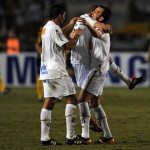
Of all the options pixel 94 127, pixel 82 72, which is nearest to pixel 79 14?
pixel 94 127

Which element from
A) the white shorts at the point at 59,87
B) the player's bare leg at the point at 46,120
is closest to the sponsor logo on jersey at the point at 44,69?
the white shorts at the point at 59,87

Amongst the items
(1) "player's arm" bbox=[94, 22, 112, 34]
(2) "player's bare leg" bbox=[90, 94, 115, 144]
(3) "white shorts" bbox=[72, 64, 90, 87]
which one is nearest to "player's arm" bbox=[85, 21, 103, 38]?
(1) "player's arm" bbox=[94, 22, 112, 34]

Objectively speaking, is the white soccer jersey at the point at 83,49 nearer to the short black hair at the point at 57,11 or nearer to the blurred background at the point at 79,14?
the short black hair at the point at 57,11

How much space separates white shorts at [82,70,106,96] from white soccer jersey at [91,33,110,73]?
0.10 meters

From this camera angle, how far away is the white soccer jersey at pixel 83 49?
11.2 metres

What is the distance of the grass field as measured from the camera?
1126 cm

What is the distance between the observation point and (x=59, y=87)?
11094mm

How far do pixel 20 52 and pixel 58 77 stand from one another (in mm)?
16932

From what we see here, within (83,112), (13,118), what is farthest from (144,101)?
(83,112)

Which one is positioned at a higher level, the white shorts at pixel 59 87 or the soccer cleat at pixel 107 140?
the white shorts at pixel 59 87

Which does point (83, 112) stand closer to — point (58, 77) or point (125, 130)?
point (58, 77)

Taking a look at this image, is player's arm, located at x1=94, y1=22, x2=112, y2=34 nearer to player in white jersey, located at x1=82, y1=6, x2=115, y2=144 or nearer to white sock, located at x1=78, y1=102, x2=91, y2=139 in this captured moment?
player in white jersey, located at x1=82, y1=6, x2=115, y2=144

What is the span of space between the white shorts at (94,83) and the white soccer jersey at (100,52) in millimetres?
102

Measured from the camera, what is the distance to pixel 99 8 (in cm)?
1131
